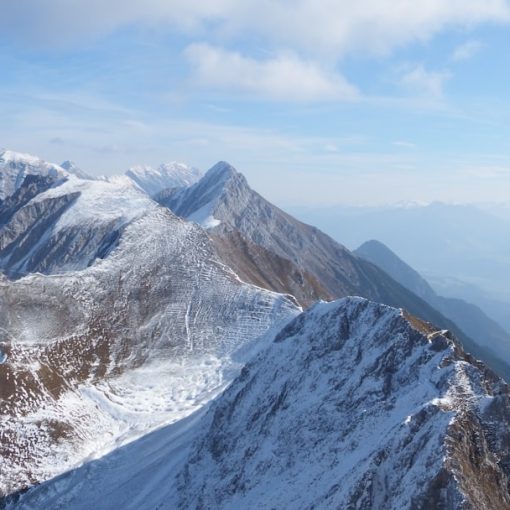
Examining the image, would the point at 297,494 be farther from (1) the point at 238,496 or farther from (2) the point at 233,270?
(2) the point at 233,270

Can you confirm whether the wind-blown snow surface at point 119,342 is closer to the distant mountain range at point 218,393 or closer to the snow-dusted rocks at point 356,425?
the distant mountain range at point 218,393

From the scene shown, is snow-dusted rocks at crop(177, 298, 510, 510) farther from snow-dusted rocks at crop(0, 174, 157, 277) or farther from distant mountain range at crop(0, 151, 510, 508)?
snow-dusted rocks at crop(0, 174, 157, 277)

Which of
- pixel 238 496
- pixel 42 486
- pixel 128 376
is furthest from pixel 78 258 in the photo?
pixel 238 496

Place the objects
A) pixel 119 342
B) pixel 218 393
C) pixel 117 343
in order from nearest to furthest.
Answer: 1. pixel 218 393
2. pixel 117 343
3. pixel 119 342

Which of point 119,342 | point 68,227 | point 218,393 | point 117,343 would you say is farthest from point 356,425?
point 68,227

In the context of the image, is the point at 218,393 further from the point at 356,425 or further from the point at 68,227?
the point at 68,227
